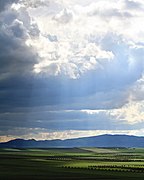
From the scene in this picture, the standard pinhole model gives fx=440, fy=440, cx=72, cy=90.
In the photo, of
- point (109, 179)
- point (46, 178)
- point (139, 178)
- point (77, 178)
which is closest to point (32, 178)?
point (46, 178)

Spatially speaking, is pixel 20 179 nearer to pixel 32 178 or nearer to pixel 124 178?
pixel 32 178

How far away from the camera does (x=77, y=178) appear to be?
123m

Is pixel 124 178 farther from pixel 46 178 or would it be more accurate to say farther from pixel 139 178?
pixel 46 178

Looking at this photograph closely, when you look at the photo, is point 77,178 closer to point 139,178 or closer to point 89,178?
point 89,178

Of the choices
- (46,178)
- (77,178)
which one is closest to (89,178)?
(77,178)

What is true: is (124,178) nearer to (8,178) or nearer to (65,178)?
(65,178)

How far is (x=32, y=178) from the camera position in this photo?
12119 centimetres

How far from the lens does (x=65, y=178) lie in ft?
401

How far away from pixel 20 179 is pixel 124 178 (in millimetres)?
29487

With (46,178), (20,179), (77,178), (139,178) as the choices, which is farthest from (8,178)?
(139,178)

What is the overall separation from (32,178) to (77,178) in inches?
497

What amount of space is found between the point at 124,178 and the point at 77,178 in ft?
43.8

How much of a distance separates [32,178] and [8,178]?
6981mm

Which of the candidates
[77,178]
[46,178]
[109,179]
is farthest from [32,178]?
[109,179]
